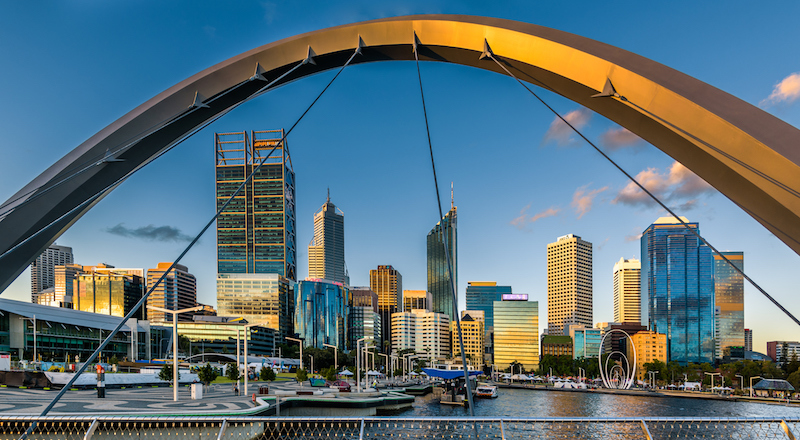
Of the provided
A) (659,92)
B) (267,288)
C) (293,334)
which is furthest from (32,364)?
(293,334)

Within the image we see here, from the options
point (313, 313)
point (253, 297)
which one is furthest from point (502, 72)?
point (313, 313)

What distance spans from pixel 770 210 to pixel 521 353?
612 ft

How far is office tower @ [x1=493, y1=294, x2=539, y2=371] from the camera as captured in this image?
18538cm

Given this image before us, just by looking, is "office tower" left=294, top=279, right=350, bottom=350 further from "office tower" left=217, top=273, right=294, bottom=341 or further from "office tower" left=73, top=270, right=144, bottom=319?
"office tower" left=73, top=270, right=144, bottom=319

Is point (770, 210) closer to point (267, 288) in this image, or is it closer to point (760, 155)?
point (760, 155)

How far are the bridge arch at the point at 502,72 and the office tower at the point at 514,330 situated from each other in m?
184

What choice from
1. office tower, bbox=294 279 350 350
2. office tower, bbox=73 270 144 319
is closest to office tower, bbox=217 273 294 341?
office tower, bbox=294 279 350 350

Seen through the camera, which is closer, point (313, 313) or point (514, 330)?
point (514, 330)

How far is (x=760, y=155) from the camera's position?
19.6 feet

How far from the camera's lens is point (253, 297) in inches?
6811

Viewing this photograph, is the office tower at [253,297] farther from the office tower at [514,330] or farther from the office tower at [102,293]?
the office tower at [514,330]

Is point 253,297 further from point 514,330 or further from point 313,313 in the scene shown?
point 514,330

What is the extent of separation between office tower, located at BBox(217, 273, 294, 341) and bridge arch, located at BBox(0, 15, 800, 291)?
552ft

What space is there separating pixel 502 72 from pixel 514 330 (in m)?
188
